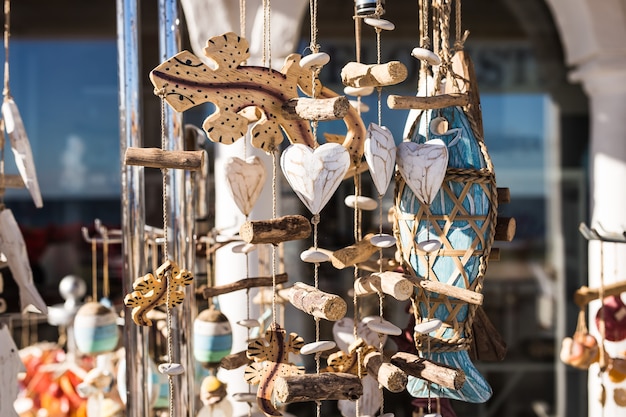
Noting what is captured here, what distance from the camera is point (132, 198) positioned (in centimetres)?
131

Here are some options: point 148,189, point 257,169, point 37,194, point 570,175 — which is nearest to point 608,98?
point 570,175

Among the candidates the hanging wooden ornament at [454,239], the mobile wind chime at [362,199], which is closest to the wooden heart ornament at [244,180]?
the mobile wind chime at [362,199]

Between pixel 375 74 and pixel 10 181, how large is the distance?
26.2 inches

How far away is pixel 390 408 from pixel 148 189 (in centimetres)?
122

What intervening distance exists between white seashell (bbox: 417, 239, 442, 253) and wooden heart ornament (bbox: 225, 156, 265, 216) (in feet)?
0.84

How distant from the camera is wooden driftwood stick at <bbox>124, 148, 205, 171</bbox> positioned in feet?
3.48

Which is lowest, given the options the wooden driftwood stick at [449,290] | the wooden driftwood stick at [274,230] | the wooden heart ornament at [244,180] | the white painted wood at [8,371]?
the white painted wood at [8,371]

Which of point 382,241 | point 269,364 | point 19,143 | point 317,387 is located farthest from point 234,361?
point 19,143

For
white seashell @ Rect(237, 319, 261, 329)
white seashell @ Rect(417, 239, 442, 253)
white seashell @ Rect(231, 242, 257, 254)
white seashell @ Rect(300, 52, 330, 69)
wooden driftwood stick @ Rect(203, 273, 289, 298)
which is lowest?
white seashell @ Rect(237, 319, 261, 329)

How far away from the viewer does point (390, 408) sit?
3.03m

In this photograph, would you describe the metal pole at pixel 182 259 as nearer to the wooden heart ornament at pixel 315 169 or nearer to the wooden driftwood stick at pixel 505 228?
the wooden heart ornament at pixel 315 169

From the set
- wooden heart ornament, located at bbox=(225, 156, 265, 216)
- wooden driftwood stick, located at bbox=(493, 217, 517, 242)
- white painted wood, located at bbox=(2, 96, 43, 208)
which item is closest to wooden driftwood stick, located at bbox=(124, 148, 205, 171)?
wooden heart ornament, located at bbox=(225, 156, 265, 216)

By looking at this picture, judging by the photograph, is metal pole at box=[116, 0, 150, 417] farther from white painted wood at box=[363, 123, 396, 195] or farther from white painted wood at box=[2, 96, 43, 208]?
white painted wood at box=[363, 123, 396, 195]

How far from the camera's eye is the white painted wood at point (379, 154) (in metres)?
1.07
